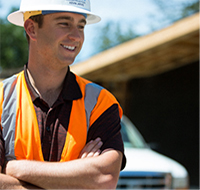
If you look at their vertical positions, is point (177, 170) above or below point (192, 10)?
below

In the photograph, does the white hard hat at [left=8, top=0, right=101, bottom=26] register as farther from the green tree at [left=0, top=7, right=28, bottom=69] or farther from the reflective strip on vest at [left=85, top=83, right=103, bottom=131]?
the green tree at [left=0, top=7, right=28, bottom=69]

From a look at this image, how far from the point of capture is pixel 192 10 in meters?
35.6

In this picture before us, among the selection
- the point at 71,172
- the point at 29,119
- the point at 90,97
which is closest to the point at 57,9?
the point at 90,97

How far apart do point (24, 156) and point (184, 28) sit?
251 inches

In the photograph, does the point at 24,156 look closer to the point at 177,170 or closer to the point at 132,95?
the point at 177,170

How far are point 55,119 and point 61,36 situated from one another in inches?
22.4

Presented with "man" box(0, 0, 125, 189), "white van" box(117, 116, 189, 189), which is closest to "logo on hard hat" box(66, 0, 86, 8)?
"man" box(0, 0, 125, 189)

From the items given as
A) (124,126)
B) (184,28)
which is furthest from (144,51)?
(124,126)

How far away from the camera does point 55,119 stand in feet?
9.00

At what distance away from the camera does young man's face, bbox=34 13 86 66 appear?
274 centimetres

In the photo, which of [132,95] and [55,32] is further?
[132,95]

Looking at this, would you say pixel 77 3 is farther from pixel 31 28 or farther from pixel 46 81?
pixel 46 81

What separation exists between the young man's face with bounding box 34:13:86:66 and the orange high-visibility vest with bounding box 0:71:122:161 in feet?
1.00

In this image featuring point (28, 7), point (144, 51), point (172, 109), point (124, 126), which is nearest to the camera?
point (28, 7)
